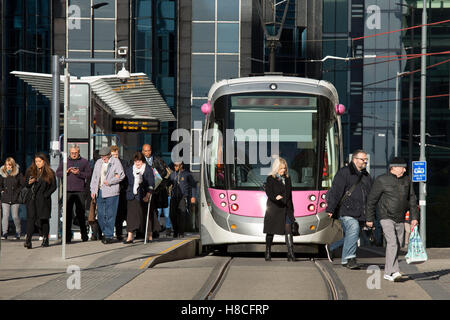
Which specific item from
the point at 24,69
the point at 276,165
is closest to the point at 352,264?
A: the point at 276,165

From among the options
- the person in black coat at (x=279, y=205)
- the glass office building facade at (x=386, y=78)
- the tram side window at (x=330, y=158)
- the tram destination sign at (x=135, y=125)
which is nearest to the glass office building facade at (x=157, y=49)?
the tram destination sign at (x=135, y=125)

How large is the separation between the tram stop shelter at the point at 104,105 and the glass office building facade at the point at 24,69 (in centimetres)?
915

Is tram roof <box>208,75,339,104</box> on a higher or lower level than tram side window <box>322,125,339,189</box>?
higher

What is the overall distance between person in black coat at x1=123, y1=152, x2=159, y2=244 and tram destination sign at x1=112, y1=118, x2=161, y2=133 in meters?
10.6

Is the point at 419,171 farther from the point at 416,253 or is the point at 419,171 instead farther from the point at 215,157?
the point at 416,253

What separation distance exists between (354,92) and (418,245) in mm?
48612

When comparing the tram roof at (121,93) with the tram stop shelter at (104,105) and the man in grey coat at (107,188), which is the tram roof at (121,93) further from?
the man in grey coat at (107,188)

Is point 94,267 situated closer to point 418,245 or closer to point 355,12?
point 418,245

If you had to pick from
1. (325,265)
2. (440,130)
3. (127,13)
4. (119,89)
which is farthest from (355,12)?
(325,265)

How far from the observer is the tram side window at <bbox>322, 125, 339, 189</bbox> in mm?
15344

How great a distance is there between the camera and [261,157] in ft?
50.0

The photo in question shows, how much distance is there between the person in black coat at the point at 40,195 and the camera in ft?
49.6

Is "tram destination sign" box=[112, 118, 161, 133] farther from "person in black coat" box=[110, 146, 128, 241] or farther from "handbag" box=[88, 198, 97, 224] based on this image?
"handbag" box=[88, 198, 97, 224]

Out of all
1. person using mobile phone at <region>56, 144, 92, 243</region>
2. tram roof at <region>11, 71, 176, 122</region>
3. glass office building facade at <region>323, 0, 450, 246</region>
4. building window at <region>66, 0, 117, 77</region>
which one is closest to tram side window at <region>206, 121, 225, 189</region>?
person using mobile phone at <region>56, 144, 92, 243</region>
